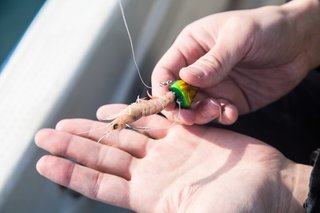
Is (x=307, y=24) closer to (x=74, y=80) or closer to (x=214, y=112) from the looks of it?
(x=214, y=112)

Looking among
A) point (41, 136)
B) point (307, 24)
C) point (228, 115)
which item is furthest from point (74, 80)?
point (307, 24)

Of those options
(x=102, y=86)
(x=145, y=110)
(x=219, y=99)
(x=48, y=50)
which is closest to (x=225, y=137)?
(x=219, y=99)

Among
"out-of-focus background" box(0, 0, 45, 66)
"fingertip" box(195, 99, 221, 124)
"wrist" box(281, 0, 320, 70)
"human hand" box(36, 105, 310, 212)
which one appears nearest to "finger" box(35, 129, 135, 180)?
"human hand" box(36, 105, 310, 212)

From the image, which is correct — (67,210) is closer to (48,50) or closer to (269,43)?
(48,50)

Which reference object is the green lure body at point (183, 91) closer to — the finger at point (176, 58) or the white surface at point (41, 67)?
the finger at point (176, 58)

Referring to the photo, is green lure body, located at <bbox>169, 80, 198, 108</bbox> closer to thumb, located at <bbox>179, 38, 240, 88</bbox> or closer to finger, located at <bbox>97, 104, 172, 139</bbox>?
thumb, located at <bbox>179, 38, 240, 88</bbox>
